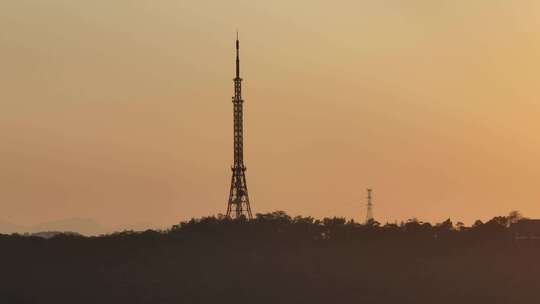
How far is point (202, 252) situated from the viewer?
71.4m

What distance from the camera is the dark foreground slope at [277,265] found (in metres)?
64.9

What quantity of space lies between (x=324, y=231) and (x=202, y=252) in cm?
956

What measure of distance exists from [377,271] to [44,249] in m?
21.1

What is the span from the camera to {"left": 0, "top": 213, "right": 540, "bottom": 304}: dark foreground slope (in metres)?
64.9

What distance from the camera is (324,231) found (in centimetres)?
7700

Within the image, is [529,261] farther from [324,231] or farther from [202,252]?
[202,252]

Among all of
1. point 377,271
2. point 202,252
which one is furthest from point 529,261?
point 202,252

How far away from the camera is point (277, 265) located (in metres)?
68.6

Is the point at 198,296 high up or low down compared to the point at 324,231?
down

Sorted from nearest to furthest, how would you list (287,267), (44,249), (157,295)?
(157,295), (287,267), (44,249)

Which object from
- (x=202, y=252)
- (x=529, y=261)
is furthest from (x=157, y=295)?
(x=529, y=261)

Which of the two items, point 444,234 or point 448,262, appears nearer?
point 448,262

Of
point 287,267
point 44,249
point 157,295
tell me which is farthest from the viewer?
point 44,249

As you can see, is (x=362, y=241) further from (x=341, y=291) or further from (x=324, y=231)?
(x=341, y=291)
